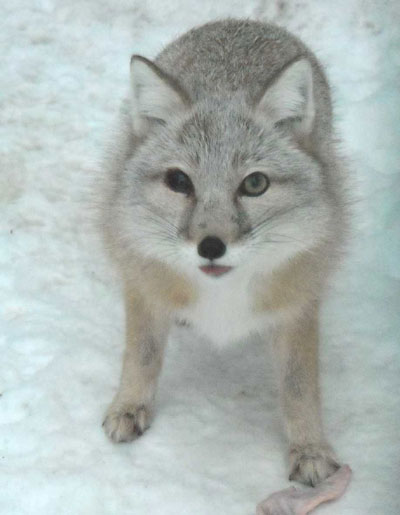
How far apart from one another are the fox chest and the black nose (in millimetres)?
333

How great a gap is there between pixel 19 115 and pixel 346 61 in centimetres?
230

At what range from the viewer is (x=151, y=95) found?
10.4 feet

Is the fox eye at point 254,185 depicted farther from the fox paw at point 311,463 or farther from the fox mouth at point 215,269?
the fox paw at point 311,463

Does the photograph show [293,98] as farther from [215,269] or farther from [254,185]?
[215,269]

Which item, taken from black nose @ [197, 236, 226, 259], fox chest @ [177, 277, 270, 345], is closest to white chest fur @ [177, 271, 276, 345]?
fox chest @ [177, 277, 270, 345]

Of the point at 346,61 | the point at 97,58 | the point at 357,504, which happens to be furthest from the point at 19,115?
the point at 357,504

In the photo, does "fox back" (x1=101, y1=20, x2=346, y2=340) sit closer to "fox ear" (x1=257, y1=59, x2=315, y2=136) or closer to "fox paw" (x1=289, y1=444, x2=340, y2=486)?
"fox ear" (x1=257, y1=59, x2=315, y2=136)

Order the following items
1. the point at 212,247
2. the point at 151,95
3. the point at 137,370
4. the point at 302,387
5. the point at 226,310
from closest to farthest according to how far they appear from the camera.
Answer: the point at 212,247, the point at 151,95, the point at 226,310, the point at 302,387, the point at 137,370

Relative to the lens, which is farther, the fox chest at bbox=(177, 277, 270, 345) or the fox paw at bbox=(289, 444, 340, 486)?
the fox paw at bbox=(289, 444, 340, 486)

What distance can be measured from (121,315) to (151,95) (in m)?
1.46

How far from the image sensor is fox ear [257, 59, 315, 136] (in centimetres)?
301

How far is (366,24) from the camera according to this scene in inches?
233

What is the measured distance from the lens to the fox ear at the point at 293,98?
9.89 feet

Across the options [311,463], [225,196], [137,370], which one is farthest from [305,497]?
[225,196]
